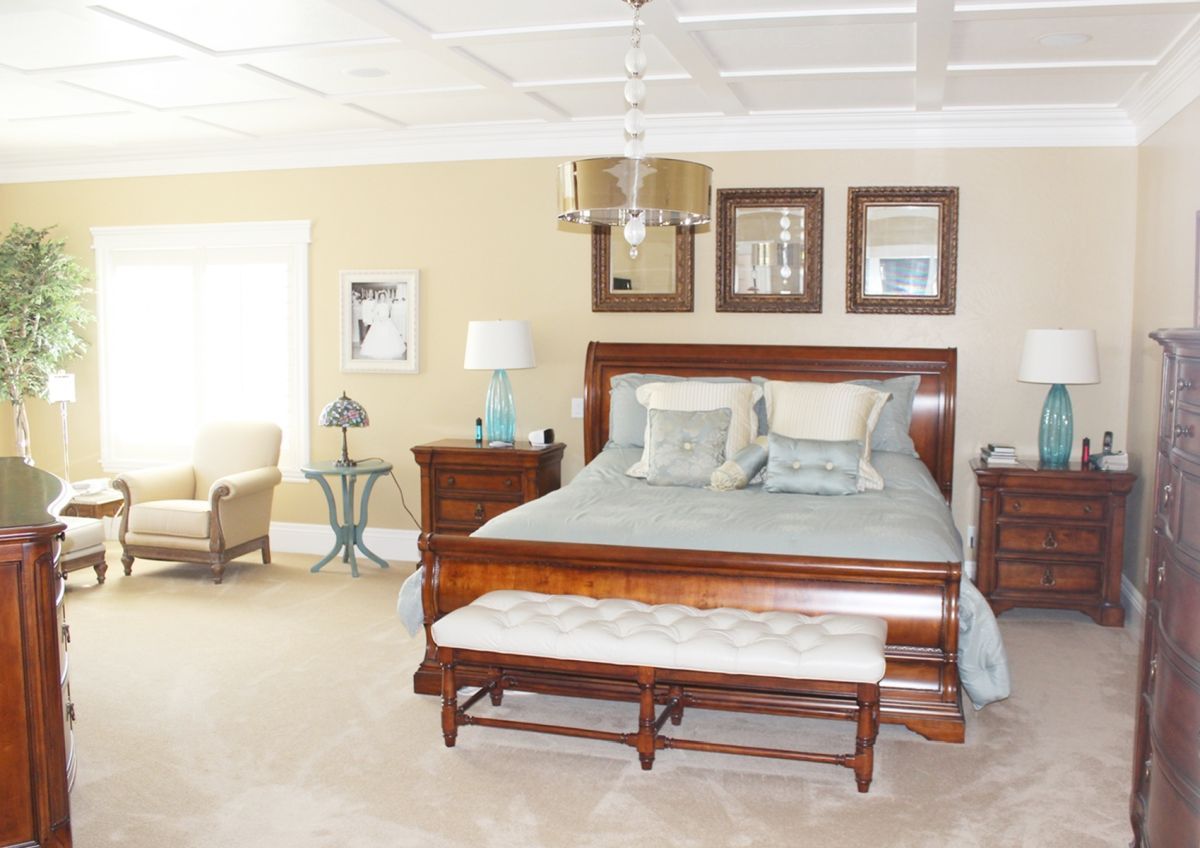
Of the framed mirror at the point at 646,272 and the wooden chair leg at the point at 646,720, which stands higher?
the framed mirror at the point at 646,272

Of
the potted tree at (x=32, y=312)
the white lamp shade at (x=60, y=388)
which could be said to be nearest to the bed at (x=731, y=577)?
the white lamp shade at (x=60, y=388)

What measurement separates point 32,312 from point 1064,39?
19.9 ft

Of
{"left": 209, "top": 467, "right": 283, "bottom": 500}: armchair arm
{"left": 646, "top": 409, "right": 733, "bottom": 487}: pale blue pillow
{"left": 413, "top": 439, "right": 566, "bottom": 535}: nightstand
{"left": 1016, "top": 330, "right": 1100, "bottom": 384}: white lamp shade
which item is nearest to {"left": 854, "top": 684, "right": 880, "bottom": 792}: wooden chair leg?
{"left": 646, "top": 409, "right": 733, "bottom": 487}: pale blue pillow

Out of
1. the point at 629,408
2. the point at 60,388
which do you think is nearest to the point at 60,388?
the point at 60,388

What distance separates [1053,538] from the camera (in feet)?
17.3

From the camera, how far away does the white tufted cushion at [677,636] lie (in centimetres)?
315

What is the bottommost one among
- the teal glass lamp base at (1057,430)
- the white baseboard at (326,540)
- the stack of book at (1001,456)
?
the white baseboard at (326,540)

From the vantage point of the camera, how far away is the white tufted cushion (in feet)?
10.3

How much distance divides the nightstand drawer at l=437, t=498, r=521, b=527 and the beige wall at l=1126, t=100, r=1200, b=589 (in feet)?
10.6

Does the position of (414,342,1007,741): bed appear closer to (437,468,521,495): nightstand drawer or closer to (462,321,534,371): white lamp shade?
(437,468,521,495): nightstand drawer

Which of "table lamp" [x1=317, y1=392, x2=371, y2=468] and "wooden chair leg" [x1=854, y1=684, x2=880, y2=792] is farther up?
"table lamp" [x1=317, y1=392, x2=371, y2=468]

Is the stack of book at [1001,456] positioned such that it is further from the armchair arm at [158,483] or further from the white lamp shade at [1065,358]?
the armchair arm at [158,483]

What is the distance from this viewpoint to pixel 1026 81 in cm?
491

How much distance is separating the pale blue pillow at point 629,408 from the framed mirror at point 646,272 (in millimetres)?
522
